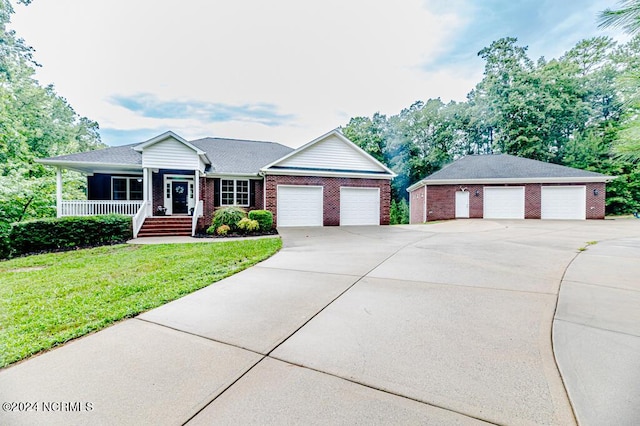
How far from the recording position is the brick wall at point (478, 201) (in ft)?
53.6

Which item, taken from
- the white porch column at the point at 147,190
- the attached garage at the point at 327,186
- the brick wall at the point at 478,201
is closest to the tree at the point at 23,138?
the white porch column at the point at 147,190

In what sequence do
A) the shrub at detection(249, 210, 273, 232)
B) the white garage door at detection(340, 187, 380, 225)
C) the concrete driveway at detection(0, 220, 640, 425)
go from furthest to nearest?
the white garage door at detection(340, 187, 380, 225) → the shrub at detection(249, 210, 273, 232) → the concrete driveway at detection(0, 220, 640, 425)

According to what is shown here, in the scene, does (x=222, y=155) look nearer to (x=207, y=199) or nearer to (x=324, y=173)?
(x=207, y=199)

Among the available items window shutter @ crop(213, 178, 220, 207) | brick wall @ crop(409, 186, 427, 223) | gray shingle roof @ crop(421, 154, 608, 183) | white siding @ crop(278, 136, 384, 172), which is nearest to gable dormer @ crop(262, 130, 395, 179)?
white siding @ crop(278, 136, 384, 172)

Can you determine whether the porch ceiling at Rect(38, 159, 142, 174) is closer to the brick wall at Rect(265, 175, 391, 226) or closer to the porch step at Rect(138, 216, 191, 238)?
the porch step at Rect(138, 216, 191, 238)

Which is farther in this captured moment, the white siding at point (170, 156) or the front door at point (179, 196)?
the front door at point (179, 196)

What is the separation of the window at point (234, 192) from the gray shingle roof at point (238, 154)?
0.70 meters

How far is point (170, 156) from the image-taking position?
41.3 ft

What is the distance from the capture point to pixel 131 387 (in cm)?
200

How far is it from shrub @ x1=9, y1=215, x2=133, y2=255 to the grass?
4.43ft

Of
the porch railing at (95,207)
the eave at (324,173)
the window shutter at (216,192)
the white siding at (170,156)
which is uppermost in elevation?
the white siding at (170,156)

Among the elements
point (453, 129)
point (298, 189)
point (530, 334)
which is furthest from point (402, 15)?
point (453, 129)

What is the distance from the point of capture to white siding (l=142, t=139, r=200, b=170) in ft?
40.6

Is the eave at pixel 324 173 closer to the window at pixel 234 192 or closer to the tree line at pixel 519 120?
the window at pixel 234 192
